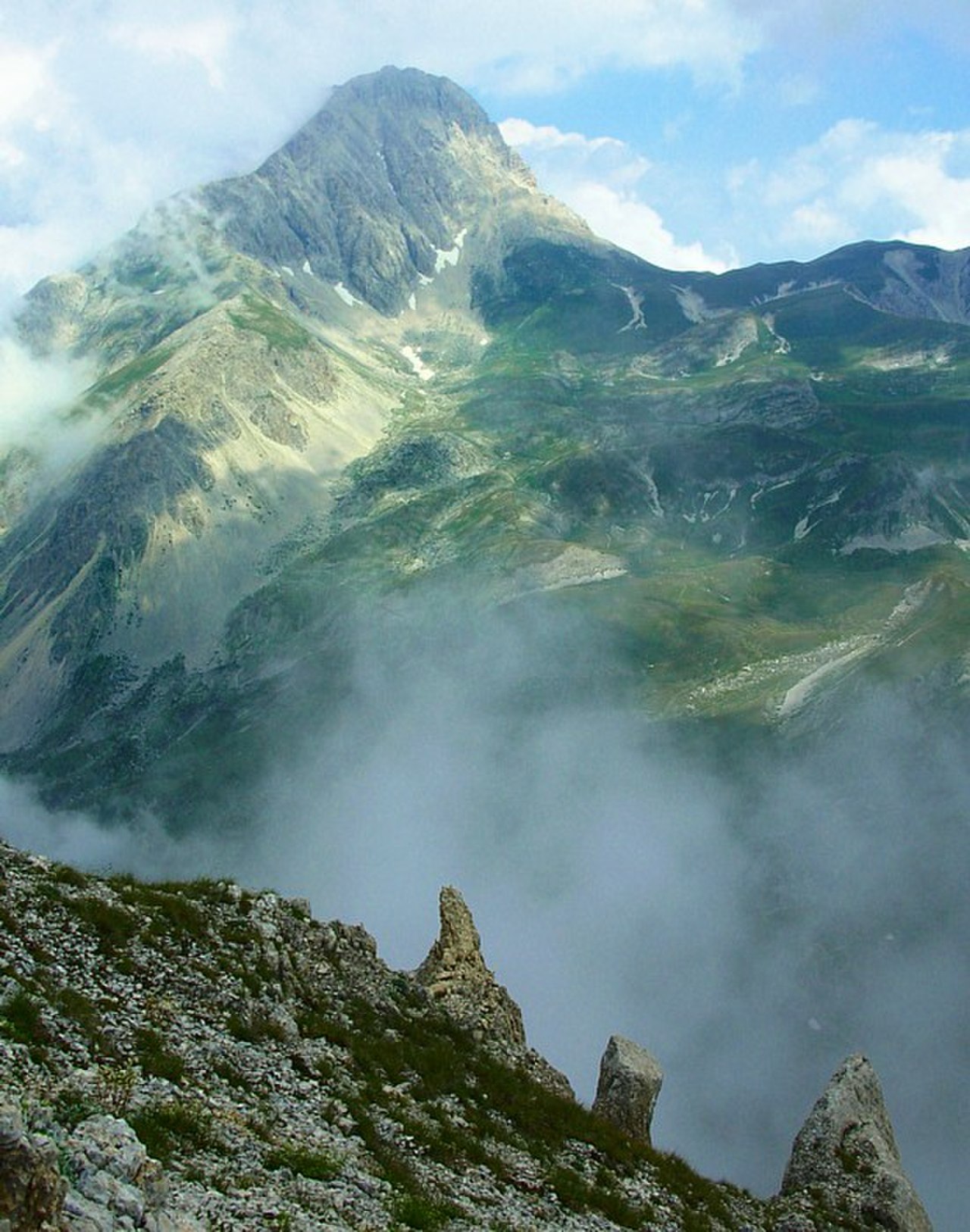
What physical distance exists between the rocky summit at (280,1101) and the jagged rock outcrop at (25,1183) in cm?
3

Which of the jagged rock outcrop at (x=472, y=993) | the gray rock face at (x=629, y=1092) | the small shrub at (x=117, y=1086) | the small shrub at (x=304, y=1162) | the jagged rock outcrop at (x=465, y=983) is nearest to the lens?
the small shrub at (x=117, y=1086)

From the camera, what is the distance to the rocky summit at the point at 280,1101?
21.7 m

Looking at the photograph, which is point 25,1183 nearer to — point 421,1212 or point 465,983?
point 421,1212

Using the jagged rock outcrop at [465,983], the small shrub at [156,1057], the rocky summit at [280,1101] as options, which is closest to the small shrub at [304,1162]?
the rocky summit at [280,1101]

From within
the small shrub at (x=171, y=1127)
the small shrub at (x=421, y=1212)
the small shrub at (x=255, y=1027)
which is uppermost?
the small shrub at (x=255, y=1027)

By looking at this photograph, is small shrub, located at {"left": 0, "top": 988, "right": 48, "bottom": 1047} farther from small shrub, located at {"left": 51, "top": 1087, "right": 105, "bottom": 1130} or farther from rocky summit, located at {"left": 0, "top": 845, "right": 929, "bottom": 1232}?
small shrub, located at {"left": 51, "top": 1087, "right": 105, "bottom": 1130}

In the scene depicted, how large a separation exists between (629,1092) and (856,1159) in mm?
11694

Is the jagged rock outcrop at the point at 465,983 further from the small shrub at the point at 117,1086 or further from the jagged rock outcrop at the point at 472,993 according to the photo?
the small shrub at the point at 117,1086

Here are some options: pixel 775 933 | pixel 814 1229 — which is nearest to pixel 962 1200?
pixel 775 933

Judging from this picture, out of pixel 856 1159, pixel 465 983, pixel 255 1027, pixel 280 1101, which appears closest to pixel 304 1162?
pixel 280 1101

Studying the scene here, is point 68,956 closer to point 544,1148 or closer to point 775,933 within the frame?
point 544,1148

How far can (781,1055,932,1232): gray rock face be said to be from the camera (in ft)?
146

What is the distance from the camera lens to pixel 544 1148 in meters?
34.2

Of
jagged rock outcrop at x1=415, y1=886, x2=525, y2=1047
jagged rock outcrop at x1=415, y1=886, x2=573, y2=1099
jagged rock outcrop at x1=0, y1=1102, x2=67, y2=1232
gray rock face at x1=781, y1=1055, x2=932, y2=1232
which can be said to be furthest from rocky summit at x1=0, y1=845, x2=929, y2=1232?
jagged rock outcrop at x1=415, y1=886, x2=525, y2=1047
